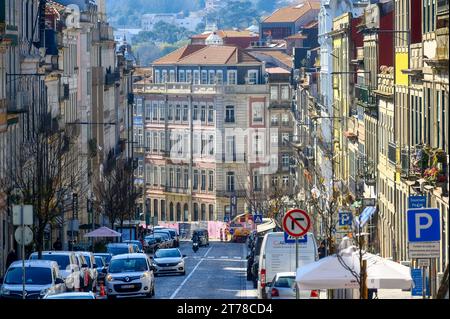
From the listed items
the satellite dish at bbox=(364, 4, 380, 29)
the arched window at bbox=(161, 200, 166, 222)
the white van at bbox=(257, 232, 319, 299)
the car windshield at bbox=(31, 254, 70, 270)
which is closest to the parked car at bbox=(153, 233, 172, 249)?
the satellite dish at bbox=(364, 4, 380, 29)

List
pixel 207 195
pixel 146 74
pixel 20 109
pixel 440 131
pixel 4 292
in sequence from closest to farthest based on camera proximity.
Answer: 1. pixel 4 292
2. pixel 440 131
3. pixel 20 109
4. pixel 207 195
5. pixel 146 74

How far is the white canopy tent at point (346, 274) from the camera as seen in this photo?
93.7 feet

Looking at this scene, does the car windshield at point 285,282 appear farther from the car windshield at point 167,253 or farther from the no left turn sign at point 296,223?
the car windshield at point 167,253

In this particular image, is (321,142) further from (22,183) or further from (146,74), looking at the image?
(146,74)

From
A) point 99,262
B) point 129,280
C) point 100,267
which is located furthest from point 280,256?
point 99,262

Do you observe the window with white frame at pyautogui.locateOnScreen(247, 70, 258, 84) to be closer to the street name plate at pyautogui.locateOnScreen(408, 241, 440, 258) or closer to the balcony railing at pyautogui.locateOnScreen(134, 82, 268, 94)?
the balcony railing at pyautogui.locateOnScreen(134, 82, 268, 94)

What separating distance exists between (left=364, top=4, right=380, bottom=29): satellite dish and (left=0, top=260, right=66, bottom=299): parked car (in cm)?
3436

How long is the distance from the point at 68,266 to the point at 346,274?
14.6 metres

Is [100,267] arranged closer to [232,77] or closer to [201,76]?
[232,77]

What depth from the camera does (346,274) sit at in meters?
28.9

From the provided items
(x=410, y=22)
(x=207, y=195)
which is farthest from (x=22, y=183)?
(x=207, y=195)

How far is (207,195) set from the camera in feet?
525

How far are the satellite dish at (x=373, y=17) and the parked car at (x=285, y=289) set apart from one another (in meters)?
34.4

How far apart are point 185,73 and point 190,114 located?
5.23m
